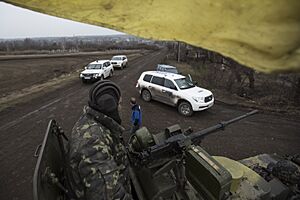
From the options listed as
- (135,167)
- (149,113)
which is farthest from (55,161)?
(149,113)

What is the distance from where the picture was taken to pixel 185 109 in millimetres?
12094

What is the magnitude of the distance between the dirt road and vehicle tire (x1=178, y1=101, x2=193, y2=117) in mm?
279

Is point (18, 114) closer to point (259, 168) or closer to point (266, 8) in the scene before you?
point (259, 168)

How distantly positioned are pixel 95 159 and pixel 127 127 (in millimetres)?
7720

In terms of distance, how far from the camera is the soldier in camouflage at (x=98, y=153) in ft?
8.18

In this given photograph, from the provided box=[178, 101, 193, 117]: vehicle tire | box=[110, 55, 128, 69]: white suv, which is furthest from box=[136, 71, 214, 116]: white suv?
box=[110, 55, 128, 69]: white suv

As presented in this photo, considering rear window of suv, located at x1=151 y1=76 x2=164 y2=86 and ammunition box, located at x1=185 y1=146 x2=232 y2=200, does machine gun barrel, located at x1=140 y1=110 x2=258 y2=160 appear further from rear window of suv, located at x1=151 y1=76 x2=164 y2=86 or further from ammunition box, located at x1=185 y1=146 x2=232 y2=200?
rear window of suv, located at x1=151 y1=76 x2=164 y2=86

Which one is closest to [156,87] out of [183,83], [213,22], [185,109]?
[183,83]

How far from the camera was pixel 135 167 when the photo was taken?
12.7ft

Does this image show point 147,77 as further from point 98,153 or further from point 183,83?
point 98,153

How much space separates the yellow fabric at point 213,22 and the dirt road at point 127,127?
594 centimetres

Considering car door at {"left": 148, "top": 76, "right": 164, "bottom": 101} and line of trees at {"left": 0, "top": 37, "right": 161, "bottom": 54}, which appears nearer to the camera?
car door at {"left": 148, "top": 76, "right": 164, "bottom": 101}

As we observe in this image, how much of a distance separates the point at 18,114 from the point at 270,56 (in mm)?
12744

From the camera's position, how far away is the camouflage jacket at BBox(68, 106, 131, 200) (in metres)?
2.49
